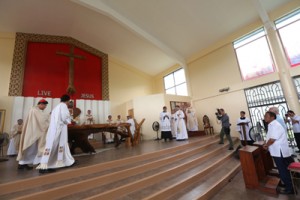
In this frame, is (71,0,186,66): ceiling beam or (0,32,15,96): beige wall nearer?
(71,0,186,66): ceiling beam

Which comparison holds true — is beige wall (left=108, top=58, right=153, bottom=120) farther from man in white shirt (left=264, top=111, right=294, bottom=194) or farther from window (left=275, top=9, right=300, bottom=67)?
window (left=275, top=9, right=300, bottom=67)

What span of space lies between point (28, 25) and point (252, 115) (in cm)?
1138

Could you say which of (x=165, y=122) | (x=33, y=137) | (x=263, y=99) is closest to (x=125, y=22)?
(x=165, y=122)

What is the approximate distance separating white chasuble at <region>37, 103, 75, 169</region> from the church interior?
0.44m

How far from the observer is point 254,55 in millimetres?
7176

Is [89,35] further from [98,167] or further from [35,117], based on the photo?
[98,167]

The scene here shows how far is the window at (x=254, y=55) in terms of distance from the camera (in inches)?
267

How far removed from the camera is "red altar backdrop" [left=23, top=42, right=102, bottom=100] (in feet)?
22.8

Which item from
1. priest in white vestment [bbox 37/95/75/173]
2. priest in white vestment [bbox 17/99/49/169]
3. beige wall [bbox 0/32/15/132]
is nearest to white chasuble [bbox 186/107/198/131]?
priest in white vestment [bbox 37/95/75/173]

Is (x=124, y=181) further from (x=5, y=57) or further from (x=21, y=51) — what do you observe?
(x=5, y=57)

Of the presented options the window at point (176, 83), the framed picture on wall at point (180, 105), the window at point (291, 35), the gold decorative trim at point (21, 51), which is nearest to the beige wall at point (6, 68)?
the gold decorative trim at point (21, 51)

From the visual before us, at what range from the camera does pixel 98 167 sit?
104 inches

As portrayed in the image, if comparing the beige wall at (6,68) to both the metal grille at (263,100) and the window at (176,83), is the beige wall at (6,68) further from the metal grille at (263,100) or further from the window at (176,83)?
the metal grille at (263,100)

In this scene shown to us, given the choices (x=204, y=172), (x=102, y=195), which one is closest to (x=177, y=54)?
(x=204, y=172)
